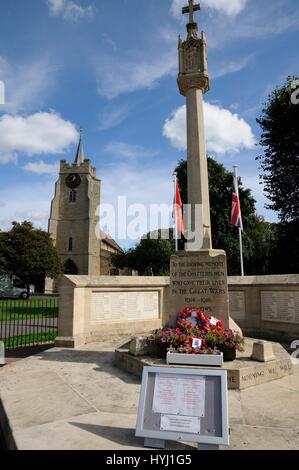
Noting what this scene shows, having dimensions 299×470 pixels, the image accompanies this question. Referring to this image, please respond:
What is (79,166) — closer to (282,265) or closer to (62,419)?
(282,265)

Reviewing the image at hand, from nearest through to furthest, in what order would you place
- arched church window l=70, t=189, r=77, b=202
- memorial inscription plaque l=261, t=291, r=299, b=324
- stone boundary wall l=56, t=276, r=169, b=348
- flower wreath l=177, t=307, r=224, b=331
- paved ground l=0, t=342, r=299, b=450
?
paved ground l=0, t=342, r=299, b=450, flower wreath l=177, t=307, r=224, b=331, stone boundary wall l=56, t=276, r=169, b=348, memorial inscription plaque l=261, t=291, r=299, b=324, arched church window l=70, t=189, r=77, b=202

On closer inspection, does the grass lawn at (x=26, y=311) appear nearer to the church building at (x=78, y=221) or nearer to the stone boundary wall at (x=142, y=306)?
the stone boundary wall at (x=142, y=306)

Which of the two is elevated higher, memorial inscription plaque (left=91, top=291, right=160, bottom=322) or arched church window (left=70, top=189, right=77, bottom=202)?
arched church window (left=70, top=189, right=77, bottom=202)

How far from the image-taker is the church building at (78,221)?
185ft

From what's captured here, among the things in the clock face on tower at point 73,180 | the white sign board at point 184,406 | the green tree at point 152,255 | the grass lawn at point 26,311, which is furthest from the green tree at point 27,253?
the white sign board at point 184,406

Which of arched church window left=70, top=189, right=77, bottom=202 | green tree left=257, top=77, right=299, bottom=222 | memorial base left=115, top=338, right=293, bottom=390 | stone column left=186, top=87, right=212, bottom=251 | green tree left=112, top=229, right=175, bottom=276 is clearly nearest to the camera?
memorial base left=115, top=338, right=293, bottom=390

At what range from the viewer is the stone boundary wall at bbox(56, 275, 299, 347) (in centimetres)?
850

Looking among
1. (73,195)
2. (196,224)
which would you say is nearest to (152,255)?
(73,195)

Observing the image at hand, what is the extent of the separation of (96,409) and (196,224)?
4.96m

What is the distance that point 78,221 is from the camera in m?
58.1

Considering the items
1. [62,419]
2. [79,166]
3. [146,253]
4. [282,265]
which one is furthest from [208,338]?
[79,166]

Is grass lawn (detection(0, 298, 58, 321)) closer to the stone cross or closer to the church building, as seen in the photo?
the stone cross

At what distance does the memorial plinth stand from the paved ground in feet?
6.32

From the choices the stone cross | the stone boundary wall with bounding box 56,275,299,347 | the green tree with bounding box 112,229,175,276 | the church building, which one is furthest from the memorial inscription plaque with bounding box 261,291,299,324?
the church building
